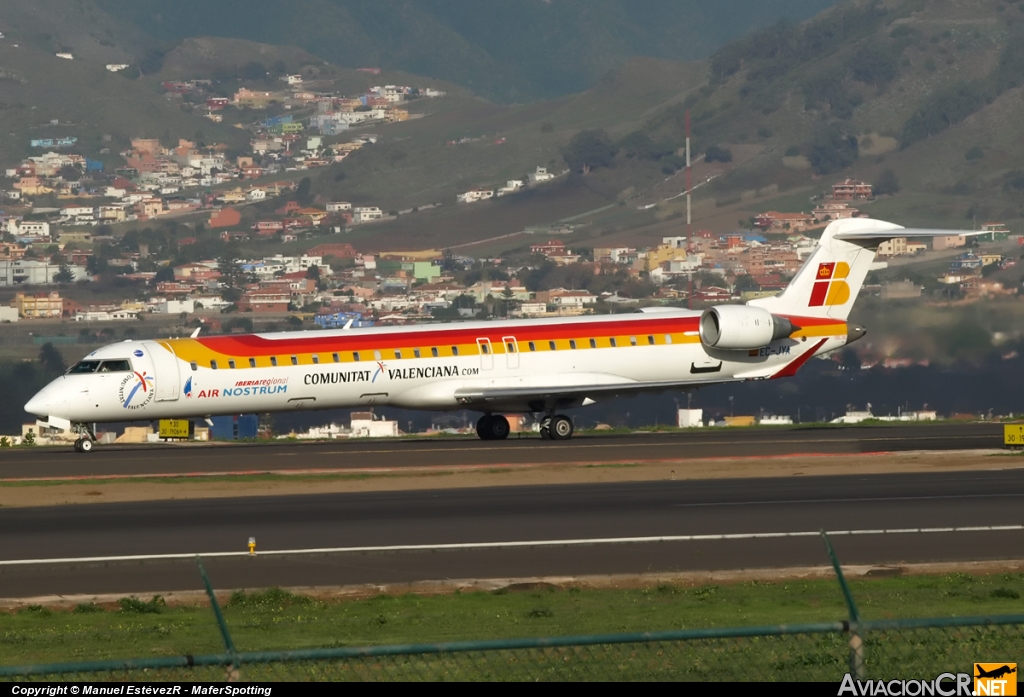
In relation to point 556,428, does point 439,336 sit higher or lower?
higher

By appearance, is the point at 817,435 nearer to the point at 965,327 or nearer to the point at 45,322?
the point at 965,327

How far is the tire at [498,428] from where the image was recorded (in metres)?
44.1

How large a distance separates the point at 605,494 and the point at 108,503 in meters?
8.31

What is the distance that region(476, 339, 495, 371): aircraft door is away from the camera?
4250 cm

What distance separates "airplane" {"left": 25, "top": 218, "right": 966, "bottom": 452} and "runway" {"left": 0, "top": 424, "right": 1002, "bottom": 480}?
1134mm

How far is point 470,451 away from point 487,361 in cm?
473

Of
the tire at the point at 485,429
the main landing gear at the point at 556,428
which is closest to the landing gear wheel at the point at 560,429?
the main landing gear at the point at 556,428

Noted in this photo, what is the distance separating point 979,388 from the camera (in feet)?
263

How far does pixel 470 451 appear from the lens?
38.3 metres

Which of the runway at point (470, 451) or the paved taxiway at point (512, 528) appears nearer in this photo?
the paved taxiway at point (512, 528)

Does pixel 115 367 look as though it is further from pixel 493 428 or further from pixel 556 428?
pixel 556 428

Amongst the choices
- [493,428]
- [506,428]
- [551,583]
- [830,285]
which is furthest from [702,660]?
[830,285]

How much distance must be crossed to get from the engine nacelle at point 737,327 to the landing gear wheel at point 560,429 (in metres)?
4.52

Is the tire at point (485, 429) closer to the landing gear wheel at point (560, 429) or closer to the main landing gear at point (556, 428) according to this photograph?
the main landing gear at point (556, 428)
